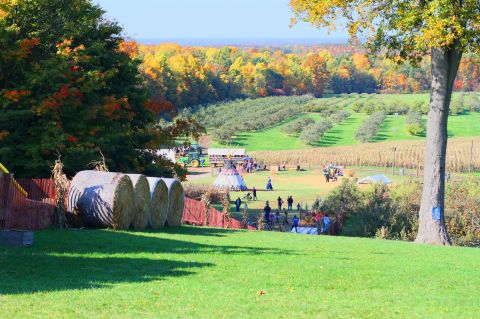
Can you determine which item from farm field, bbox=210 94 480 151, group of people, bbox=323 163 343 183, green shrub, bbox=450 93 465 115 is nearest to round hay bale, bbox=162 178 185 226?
group of people, bbox=323 163 343 183

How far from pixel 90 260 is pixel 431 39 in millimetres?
14767

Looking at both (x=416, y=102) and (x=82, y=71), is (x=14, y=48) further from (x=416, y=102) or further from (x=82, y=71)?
(x=416, y=102)

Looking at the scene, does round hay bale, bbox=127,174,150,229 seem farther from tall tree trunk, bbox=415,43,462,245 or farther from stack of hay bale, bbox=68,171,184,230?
tall tree trunk, bbox=415,43,462,245

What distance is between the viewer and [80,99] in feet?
113

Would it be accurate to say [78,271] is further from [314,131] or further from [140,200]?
[314,131]

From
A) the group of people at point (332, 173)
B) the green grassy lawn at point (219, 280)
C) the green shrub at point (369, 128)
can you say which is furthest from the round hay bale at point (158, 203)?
the green shrub at point (369, 128)

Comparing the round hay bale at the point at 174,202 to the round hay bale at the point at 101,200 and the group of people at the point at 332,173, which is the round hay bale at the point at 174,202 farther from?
the group of people at the point at 332,173

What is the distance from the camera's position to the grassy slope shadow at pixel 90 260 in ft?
46.8

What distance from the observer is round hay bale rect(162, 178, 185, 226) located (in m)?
28.0

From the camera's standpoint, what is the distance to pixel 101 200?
23891 mm

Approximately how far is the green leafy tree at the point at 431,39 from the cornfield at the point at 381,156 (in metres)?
62.4

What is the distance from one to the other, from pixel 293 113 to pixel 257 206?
10504 centimetres

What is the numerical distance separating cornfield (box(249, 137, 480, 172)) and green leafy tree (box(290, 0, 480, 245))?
205ft

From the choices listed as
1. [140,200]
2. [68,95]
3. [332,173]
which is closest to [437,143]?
[140,200]
